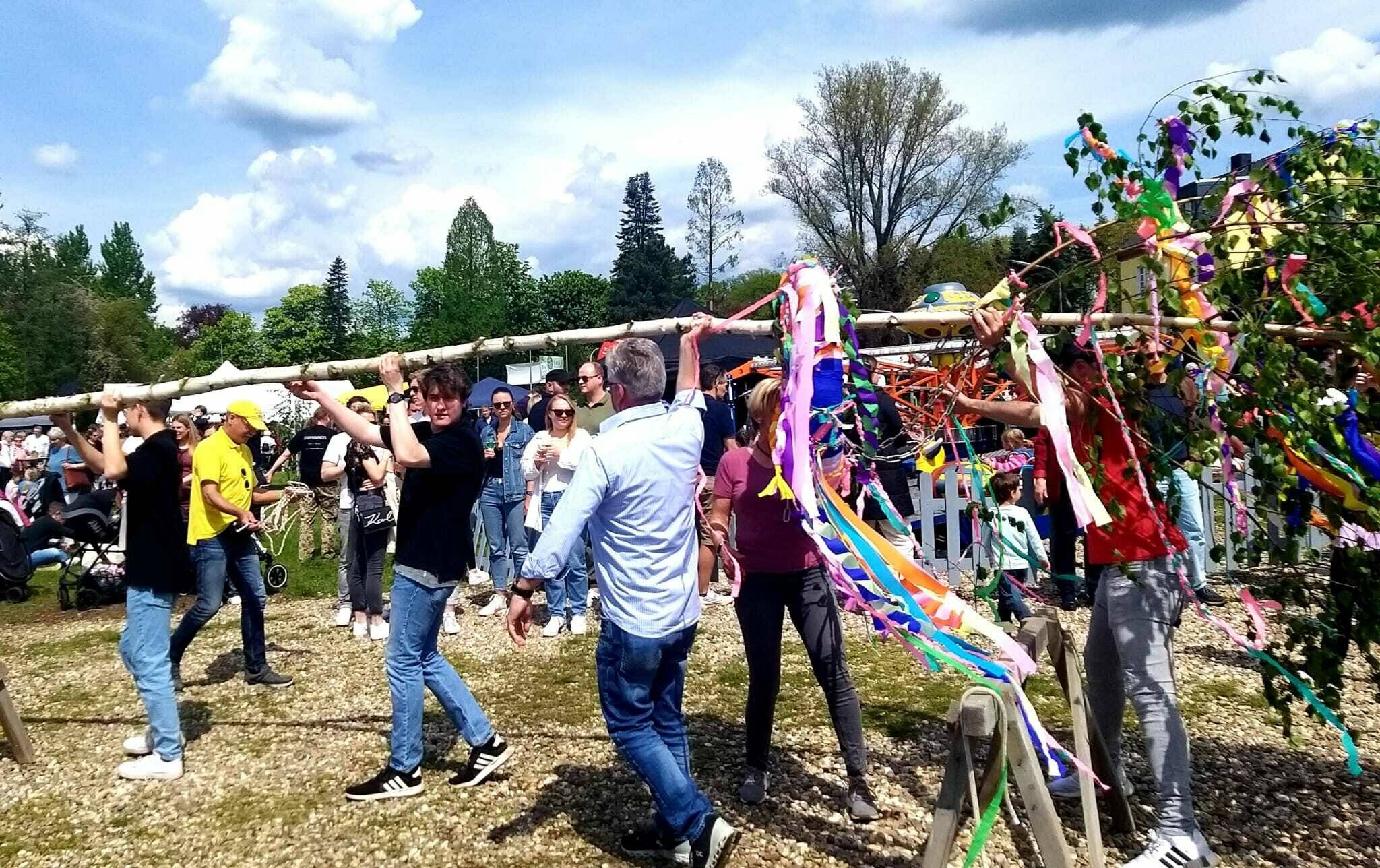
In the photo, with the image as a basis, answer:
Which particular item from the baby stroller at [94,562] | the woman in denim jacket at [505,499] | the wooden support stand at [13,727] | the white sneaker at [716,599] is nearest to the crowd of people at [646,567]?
the wooden support stand at [13,727]

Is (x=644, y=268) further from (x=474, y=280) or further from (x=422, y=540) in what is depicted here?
(x=422, y=540)

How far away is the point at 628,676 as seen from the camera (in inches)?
138

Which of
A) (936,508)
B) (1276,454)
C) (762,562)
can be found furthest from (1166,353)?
(936,508)

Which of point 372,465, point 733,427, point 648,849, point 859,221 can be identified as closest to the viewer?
point 648,849

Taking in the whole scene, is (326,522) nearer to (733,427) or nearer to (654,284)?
(733,427)

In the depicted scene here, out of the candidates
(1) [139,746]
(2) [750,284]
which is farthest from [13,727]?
(2) [750,284]

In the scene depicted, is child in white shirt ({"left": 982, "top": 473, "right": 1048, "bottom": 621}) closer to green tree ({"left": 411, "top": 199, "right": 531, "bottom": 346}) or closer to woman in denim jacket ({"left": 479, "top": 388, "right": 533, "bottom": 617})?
woman in denim jacket ({"left": 479, "top": 388, "right": 533, "bottom": 617})

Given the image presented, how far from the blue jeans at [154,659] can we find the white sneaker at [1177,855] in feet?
15.4

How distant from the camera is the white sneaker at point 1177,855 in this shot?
345 centimetres

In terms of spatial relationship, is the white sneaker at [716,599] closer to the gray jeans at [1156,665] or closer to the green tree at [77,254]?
the gray jeans at [1156,665]

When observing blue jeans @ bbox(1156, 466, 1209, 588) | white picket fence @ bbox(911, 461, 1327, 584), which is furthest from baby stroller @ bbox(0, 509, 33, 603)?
blue jeans @ bbox(1156, 466, 1209, 588)

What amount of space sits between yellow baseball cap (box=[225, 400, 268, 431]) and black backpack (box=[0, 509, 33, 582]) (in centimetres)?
593

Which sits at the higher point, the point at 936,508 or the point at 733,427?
the point at 733,427

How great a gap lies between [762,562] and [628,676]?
0.88 meters
